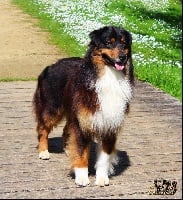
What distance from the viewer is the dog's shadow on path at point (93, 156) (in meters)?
5.81

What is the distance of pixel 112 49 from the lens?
4836 mm

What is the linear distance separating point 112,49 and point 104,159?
1260mm

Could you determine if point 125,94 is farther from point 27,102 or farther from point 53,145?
point 27,102

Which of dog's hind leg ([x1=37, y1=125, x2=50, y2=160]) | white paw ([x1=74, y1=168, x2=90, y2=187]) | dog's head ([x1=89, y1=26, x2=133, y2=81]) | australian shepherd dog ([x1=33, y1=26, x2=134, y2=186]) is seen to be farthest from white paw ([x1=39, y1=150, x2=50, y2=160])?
dog's head ([x1=89, y1=26, x2=133, y2=81])

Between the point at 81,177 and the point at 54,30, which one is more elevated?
the point at 81,177

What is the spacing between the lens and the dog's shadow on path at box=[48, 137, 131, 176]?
19.1ft

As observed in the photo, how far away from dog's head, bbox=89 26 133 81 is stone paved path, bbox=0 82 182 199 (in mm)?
646

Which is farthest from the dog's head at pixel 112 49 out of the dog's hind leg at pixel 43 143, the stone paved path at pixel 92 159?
the dog's hind leg at pixel 43 143

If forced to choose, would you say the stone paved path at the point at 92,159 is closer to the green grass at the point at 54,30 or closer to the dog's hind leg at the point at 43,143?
the dog's hind leg at the point at 43,143

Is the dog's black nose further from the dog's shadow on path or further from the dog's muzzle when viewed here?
the dog's shadow on path


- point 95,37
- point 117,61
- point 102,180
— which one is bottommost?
point 102,180

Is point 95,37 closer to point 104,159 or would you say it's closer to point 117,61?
point 117,61

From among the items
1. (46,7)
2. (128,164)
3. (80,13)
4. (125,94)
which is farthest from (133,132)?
(46,7)

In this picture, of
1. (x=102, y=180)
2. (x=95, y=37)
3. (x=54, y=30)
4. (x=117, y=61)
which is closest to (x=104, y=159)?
(x=102, y=180)
